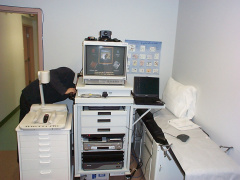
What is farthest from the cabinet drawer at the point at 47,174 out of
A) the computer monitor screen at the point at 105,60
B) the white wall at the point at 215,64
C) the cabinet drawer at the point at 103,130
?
the white wall at the point at 215,64

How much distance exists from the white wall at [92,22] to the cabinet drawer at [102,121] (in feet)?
3.09

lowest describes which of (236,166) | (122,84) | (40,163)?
(40,163)

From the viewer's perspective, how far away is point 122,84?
1.95m

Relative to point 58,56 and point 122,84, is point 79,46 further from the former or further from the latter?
point 122,84

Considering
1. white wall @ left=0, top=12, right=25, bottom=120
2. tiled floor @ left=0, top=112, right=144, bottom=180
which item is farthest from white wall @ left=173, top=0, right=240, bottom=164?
white wall @ left=0, top=12, right=25, bottom=120

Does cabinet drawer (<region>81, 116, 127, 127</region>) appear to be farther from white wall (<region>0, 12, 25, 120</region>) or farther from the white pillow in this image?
white wall (<region>0, 12, 25, 120</region>)

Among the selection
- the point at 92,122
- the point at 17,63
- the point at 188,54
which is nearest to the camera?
the point at 92,122

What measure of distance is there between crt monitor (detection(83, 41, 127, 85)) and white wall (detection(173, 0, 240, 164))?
2.71 feet

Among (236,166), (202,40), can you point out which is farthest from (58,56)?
(236,166)

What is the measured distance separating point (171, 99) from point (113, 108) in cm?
76

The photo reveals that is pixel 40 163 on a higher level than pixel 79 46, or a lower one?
lower

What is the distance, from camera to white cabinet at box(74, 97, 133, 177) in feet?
6.08

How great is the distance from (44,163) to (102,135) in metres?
0.59

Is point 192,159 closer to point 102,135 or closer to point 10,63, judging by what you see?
point 102,135
